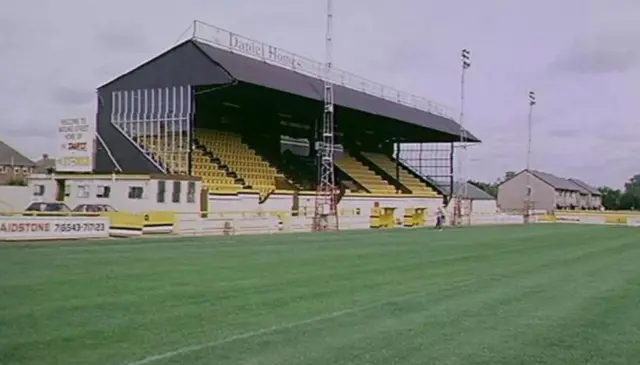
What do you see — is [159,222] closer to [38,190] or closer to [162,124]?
[38,190]

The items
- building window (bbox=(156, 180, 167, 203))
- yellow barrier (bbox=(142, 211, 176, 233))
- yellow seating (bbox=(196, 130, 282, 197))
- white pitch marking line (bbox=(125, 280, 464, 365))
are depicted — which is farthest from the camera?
yellow seating (bbox=(196, 130, 282, 197))

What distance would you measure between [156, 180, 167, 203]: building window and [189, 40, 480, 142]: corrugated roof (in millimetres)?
6357

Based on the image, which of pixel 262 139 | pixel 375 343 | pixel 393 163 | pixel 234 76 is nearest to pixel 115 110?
pixel 234 76

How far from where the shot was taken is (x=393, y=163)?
217 feet

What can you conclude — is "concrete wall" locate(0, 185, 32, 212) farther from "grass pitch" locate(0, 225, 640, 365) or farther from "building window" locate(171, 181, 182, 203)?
"grass pitch" locate(0, 225, 640, 365)

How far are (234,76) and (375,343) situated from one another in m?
29.7

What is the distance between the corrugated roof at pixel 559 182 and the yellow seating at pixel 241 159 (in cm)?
6575

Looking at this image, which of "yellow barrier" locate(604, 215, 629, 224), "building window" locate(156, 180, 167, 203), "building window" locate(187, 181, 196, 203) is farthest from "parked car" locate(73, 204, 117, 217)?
"yellow barrier" locate(604, 215, 629, 224)

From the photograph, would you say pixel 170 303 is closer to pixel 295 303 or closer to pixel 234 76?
pixel 295 303

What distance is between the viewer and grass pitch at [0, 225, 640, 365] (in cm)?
774

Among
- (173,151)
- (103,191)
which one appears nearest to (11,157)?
(173,151)

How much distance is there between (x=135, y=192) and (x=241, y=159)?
14034 millimetres

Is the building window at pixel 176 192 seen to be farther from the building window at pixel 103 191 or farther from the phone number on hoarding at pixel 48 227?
the phone number on hoarding at pixel 48 227

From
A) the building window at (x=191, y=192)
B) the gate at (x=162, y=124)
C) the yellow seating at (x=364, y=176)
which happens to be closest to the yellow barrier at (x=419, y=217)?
the yellow seating at (x=364, y=176)
